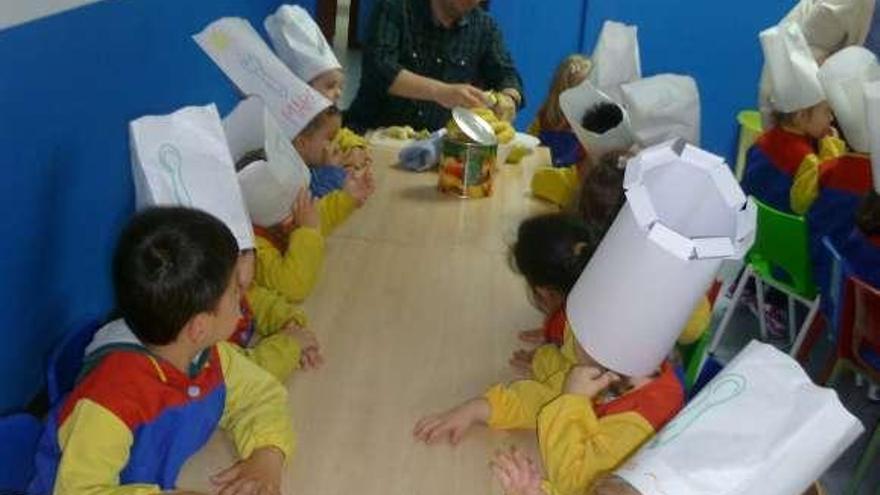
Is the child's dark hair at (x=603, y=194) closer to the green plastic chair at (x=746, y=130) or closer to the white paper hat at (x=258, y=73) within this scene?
the white paper hat at (x=258, y=73)

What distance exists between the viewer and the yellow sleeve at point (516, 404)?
0.90 m

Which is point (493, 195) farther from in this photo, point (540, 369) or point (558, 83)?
point (540, 369)

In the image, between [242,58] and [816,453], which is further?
[242,58]

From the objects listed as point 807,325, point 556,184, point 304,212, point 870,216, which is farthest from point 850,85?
point 304,212

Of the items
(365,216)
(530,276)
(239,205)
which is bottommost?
(365,216)

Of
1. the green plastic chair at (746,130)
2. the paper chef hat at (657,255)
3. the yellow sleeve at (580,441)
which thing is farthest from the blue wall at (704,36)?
the yellow sleeve at (580,441)

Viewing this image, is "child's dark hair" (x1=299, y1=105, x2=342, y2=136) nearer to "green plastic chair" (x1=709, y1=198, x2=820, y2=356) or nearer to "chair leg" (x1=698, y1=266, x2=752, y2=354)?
"green plastic chair" (x1=709, y1=198, x2=820, y2=356)

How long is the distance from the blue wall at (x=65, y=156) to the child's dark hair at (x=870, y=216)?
154 cm

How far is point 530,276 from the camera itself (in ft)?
3.57

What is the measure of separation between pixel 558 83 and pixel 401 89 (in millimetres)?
393

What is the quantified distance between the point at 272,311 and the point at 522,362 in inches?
13.7

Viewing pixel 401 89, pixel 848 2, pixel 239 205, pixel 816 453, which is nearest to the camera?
pixel 816 453

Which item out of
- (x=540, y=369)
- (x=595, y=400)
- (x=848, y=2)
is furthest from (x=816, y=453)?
(x=848, y=2)

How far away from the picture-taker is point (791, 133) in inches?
88.3
